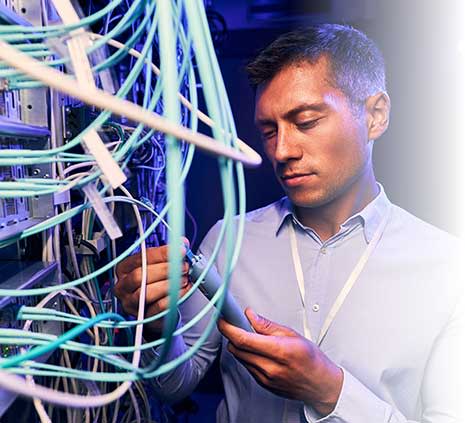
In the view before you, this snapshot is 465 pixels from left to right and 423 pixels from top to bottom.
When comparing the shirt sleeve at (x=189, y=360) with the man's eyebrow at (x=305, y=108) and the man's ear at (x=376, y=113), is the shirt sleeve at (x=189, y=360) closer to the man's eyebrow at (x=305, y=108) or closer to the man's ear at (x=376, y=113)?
the man's eyebrow at (x=305, y=108)

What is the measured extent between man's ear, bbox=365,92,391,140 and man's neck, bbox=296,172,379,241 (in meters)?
0.13

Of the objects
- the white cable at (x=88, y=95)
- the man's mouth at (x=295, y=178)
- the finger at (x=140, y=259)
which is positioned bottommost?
the finger at (x=140, y=259)

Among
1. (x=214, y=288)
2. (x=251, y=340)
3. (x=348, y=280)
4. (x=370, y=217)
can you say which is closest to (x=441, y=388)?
(x=348, y=280)

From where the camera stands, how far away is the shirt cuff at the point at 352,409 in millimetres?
713

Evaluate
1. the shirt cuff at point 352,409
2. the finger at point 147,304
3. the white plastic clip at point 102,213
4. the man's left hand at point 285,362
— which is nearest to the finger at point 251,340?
the man's left hand at point 285,362

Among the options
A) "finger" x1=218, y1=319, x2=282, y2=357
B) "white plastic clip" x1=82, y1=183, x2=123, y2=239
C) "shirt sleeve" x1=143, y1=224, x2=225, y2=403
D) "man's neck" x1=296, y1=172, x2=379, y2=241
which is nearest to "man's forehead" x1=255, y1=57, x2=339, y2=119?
"man's neck" x1=296, y1=172, x2=379, y2=241

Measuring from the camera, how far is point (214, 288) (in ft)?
1.75

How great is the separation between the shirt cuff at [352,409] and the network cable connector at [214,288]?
28cm

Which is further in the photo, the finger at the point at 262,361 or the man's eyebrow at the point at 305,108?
the man's eyebrow at the point at 305,108

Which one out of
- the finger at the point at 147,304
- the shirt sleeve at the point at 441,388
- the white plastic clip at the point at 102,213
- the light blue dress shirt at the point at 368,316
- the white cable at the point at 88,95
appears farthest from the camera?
the light blue dress shirt at the point at 368,316

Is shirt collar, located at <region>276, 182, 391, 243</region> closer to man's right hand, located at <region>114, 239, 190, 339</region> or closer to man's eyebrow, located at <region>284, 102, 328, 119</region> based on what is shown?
man's eyebrow, located at <region>284, 102, 328, 119</region>

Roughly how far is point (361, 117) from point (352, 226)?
30cm

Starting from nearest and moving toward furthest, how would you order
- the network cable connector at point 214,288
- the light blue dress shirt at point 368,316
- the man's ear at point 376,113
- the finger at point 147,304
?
the network cable connector at point 214,288 < the finger at point 147,304 < the light blue dress shirt at point 368,316 < the man's ear at point 376,113

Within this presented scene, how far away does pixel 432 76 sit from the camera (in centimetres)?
176
